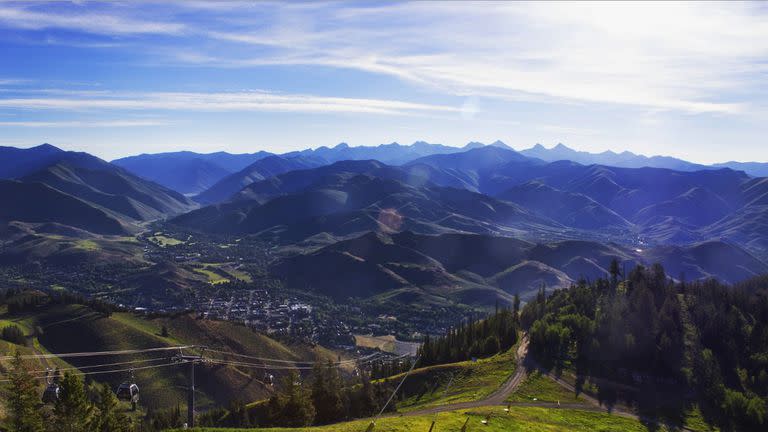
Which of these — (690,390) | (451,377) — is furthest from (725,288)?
(451,377)

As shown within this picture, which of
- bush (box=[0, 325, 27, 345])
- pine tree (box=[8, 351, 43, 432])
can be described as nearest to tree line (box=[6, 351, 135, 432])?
pine tree (box=[8, 351, 43, 432])

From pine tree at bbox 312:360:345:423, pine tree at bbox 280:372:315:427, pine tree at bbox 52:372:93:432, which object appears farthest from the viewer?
pine tree at bbox 312:360:345:423

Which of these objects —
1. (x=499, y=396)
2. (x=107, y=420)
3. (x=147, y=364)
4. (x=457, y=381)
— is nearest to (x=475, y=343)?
(x=457, y=381)

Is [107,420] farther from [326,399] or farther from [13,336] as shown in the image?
[13,336]

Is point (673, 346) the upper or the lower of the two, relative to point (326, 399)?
upper

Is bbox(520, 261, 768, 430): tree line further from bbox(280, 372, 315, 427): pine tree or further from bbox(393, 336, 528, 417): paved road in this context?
bbox(280, 372, 315, 427): pine tree

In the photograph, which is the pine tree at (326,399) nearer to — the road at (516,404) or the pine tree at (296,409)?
the pine tree at (296,409)
